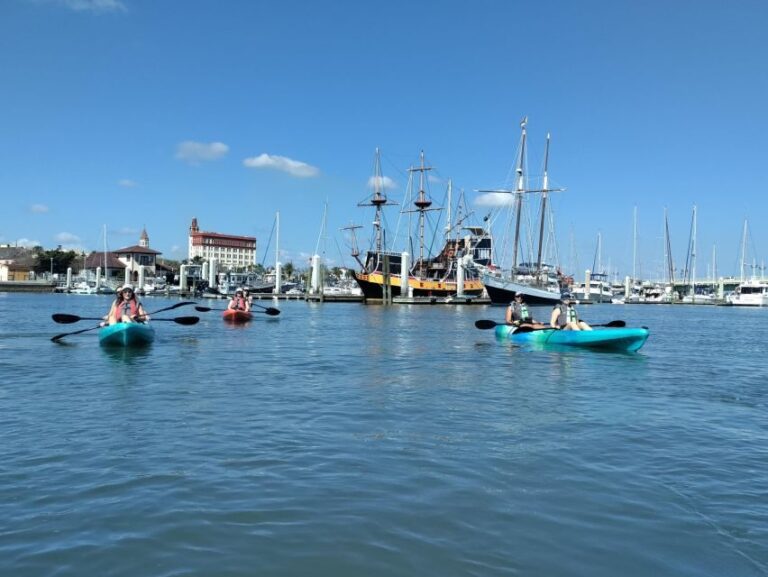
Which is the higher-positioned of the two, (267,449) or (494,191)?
(494,191)

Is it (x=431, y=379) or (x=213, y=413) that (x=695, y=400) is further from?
(x=213, y=413)

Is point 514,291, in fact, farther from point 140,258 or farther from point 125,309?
point 140,258

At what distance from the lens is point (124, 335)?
2141 centimetres

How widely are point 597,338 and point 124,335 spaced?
16.2 metres

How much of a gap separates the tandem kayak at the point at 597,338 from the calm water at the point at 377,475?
512 centimetres

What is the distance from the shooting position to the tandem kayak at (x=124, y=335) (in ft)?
69.5

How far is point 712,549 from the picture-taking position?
5.91 metres

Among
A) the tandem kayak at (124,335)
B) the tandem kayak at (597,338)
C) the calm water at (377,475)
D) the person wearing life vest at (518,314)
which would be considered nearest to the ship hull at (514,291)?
the person wearing life vest at (518,314)

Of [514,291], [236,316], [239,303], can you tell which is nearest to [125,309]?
[236,316]

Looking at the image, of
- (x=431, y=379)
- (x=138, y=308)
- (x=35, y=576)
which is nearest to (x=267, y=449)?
(x=35, y=576)

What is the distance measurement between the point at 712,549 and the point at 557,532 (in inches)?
54.8

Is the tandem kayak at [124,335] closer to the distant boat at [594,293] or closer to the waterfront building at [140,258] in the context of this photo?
the distant boat at [594,293]

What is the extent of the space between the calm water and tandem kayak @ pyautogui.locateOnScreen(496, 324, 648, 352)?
512 cm

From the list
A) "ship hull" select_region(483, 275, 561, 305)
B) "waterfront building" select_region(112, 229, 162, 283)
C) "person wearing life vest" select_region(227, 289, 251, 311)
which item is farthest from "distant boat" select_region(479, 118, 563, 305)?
"waterfront building" select_region(112, 229, 162, 283)
